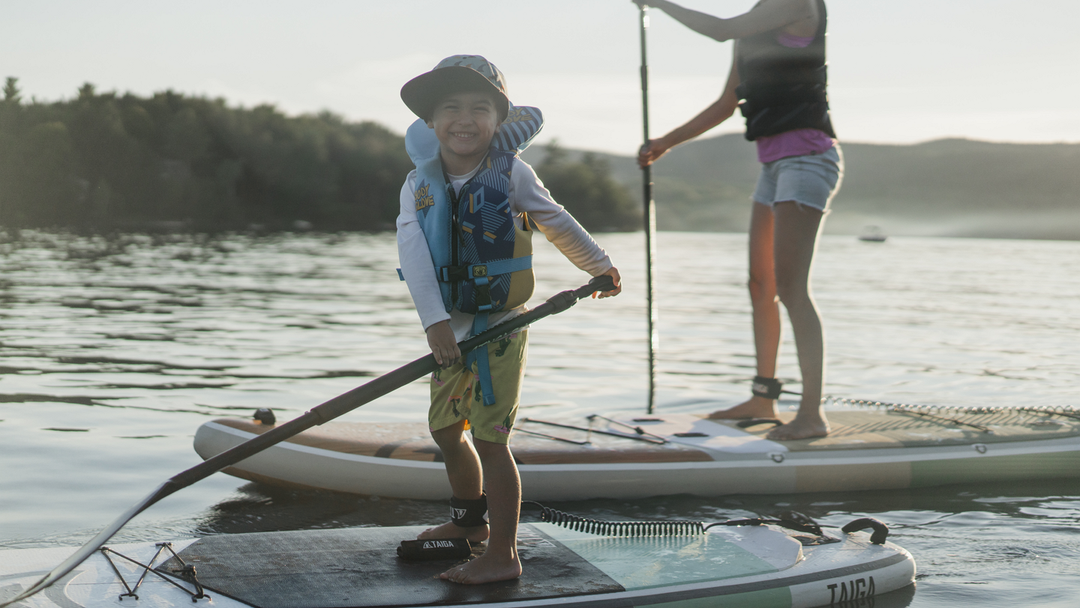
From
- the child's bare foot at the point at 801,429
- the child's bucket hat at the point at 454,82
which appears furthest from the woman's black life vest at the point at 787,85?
the child's bucket hat at the point at 454,82

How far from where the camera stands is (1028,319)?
15.1 m

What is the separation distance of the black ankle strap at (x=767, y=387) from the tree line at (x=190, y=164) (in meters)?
70.1

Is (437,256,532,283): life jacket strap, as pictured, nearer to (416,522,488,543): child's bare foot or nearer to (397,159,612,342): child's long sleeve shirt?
(397,159,612,342): child's long sleeve shirt

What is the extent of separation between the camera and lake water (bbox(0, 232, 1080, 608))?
4.14 meters

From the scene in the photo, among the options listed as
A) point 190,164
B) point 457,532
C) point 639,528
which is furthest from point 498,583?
point 190,164

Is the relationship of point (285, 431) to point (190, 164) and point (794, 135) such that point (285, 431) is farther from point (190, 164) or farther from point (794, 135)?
point (190, 164)

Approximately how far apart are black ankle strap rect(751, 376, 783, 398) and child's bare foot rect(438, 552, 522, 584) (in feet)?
8.87

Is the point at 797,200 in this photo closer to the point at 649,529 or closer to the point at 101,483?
the point at 649,529

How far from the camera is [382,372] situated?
332 inches

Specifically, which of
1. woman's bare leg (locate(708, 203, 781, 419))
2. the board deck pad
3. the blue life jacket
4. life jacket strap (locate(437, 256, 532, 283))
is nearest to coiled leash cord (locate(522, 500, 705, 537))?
the board deck pad

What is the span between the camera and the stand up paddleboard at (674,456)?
14.5 ft

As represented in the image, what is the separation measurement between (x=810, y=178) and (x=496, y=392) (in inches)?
97.8

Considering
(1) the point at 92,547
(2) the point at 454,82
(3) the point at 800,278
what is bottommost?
(1) the point at 92,547

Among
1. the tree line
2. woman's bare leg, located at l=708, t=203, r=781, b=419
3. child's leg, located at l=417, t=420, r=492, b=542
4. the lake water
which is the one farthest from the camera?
the tree line
